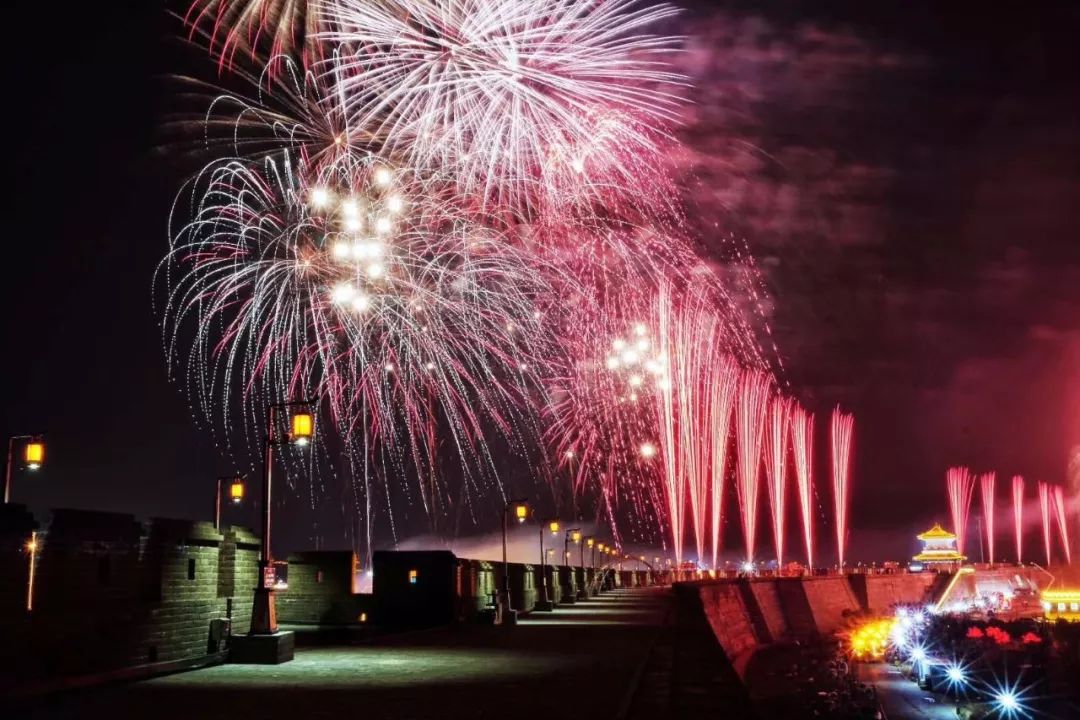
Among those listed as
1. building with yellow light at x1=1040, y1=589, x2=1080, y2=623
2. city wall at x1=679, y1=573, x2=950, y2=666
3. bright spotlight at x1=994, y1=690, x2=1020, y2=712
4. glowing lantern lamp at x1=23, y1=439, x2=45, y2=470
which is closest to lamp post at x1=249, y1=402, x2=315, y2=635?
glowing lantern lamp at x1=23, y1=439, x2=45, y2=470

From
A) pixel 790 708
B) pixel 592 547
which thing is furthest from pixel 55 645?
pixel 592 547

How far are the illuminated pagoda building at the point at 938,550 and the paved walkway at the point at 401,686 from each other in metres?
104

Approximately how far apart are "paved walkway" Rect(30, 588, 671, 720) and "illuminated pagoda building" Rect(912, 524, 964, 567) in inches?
4087

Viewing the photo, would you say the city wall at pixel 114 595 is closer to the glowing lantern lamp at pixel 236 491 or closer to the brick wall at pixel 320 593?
the glowing lantern lamp at pixel 236 491

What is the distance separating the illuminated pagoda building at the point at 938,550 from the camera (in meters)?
116

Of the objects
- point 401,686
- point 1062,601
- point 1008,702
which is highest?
point 401,686

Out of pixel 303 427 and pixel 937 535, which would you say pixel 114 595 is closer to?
pixel 303 427

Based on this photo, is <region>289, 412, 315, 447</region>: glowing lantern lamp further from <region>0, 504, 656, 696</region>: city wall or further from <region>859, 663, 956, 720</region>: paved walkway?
<region>859, 663, 956, 720</region>: paved walkway

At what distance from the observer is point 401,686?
14.5 meters

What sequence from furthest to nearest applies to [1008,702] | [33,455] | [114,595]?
1. [1008,702]
2. [33,455]
3. [114,595]

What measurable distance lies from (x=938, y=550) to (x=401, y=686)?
115403 millimetres

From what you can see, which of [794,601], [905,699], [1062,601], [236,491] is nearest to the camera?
[236,491]

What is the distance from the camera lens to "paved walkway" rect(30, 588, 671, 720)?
11938 mm

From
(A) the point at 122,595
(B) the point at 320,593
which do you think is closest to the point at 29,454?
(A) the point at 122,595
